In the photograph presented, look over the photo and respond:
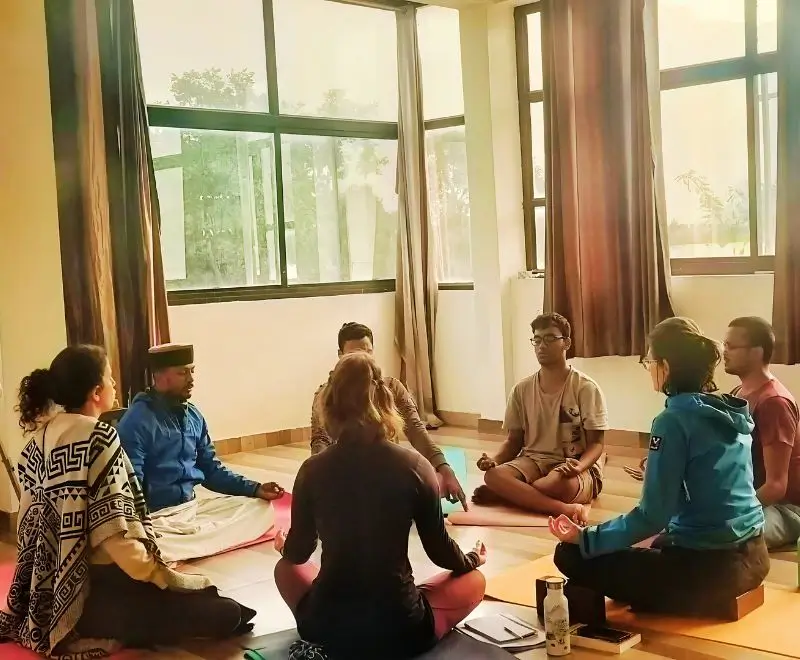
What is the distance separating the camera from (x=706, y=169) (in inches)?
228

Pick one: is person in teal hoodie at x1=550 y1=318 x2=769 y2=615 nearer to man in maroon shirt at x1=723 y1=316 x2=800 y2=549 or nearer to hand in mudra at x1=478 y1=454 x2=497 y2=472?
man in maroon shirt at x1=723 y1=316 x2=800 y2=549

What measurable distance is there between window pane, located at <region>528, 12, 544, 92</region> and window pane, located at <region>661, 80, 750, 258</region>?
103 cm

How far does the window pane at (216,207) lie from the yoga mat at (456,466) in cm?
182

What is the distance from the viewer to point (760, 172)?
554 cm

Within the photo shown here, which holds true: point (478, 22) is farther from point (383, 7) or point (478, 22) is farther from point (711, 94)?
point (711, 94)

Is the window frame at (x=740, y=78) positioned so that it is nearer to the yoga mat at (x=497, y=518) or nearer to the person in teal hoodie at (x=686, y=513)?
the yoga mat at (x=497, y=518)

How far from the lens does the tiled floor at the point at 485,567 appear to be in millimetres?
3016

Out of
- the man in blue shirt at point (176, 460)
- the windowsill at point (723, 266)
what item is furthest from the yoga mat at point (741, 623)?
the windowsill at point (723, 266)

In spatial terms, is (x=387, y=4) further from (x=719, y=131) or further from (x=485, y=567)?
(x=485, y=567)

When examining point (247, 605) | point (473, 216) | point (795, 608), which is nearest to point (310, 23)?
point (473, 216)

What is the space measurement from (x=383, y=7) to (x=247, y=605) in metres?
5.00

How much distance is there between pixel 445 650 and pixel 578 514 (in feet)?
5.64

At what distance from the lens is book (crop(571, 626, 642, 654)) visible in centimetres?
302

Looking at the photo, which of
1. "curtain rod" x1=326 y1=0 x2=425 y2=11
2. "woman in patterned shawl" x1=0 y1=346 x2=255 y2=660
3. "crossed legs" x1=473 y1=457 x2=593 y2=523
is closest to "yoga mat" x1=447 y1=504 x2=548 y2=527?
"crossed legs" x1=473 y1=457 x2=593 y2=523
